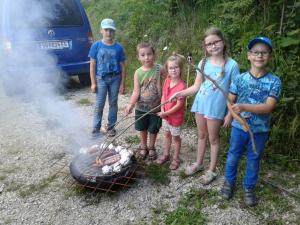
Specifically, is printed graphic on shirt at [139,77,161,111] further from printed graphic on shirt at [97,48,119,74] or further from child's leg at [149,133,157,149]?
printed graphic on shirt at [97,48,119,74]

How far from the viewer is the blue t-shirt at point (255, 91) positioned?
9.34 ft

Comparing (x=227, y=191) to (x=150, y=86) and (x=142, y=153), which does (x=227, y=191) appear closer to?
(x=142, y=153)

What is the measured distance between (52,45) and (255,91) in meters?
4.55

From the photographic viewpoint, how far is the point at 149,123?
13.2 ft

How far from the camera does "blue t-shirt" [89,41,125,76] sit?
4.47m

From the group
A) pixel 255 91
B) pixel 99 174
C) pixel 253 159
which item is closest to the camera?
pixel 255 91

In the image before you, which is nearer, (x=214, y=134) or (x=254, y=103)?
(x=254, y=103)

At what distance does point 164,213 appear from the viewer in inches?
129

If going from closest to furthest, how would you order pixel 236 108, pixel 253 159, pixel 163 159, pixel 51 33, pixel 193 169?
pixel 236 108 → pixel 253 159 → pixel 193 169 → pixel 163 159 → pixel 51 33

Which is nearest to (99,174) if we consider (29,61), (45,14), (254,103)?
(254,103)

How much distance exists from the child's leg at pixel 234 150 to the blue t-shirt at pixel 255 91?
0.09 metres

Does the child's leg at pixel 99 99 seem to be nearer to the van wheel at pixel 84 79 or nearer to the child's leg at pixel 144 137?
the child's leg at pixel 144 137

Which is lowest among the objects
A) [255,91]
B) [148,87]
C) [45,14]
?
[148,87]

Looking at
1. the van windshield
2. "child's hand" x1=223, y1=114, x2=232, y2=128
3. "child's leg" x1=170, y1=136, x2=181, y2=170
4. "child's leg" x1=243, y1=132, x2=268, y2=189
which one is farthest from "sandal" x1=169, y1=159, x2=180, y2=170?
the van windshield
